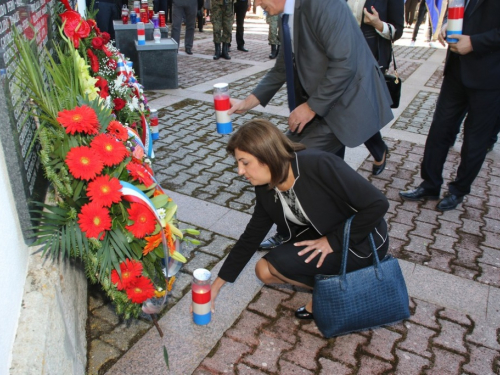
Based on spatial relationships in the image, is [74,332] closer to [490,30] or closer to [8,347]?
[8,347]

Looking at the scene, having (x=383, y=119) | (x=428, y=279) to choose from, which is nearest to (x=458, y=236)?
Result: (x=428, y=279)

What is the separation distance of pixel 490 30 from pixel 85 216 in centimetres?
312

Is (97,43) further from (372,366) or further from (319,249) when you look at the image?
(372,366)

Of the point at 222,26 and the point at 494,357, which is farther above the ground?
the point at 222,26

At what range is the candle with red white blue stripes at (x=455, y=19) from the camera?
3650 mm

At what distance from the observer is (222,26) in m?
9.85

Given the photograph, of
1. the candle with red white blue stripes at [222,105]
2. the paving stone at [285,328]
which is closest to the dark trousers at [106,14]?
the candle with red white blue stripes at [222,105]

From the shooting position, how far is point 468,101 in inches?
155

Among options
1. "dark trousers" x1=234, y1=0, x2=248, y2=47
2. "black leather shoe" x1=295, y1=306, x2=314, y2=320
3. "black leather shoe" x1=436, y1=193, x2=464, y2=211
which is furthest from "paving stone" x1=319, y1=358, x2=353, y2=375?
"dark trousers" x1=234, y1=0, x2=248, y2=47

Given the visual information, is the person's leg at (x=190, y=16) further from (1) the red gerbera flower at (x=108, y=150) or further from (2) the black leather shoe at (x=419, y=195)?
(1) the red gerbera flower at (x=108, y=150)

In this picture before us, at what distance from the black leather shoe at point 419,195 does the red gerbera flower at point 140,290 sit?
283 cm

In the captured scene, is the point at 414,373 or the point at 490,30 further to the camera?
the point at 490,30

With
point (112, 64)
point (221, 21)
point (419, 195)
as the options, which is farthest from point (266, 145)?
point (221, 21)

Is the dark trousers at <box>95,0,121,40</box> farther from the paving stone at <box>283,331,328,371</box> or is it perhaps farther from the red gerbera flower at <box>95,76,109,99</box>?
the paving stone at <box>283,331,328,371</box>
